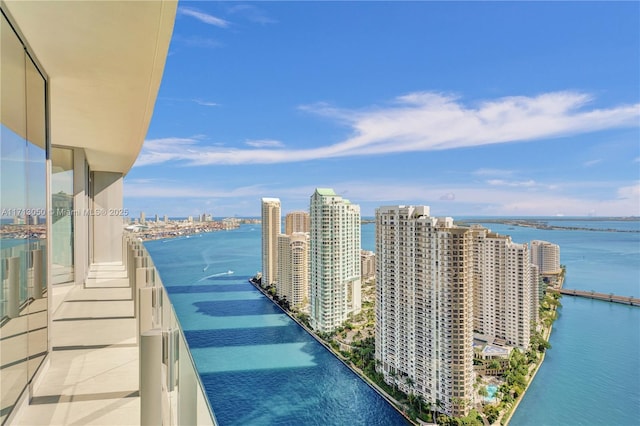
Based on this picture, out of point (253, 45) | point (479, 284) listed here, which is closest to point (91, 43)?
point (479, 284)

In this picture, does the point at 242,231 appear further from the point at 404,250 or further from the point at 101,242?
the point at 101,242

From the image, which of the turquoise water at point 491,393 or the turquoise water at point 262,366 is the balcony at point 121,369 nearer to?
the turquoise water at point 262,366

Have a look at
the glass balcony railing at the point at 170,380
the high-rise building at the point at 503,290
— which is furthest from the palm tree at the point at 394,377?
the glass balcony railing at the point at 170,380

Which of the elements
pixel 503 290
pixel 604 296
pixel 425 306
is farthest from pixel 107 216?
pixel 604 296

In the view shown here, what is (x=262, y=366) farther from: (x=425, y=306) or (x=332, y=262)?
(x=425, y=306)

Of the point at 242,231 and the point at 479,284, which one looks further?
the point at 242,231

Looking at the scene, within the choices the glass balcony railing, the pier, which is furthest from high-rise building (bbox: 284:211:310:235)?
the glass balcony railing
